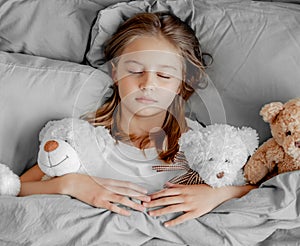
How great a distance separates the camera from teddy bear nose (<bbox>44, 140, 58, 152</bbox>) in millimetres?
1198

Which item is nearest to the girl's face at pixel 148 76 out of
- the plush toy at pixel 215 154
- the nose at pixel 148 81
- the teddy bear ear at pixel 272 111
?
the nose at pixel 148 81

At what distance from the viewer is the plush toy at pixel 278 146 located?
113cm

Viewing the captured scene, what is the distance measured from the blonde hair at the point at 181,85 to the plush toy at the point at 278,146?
7.1 inches

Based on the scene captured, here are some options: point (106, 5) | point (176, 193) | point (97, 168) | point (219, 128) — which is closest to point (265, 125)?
point (219, 128)

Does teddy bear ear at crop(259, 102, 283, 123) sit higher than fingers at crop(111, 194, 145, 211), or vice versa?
teddy bear ear at crop(259, 102, 283, 123)

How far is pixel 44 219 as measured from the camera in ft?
3.57

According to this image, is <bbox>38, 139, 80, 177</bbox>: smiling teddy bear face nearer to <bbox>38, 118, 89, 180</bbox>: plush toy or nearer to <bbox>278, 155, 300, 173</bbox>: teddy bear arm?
<bbox>38, 118, 89, 180</bbox>: plush toy

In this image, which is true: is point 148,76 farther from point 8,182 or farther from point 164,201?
point 8,182

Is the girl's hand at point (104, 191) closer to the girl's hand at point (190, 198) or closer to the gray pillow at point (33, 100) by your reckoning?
the girl's hand at point (190, 198)

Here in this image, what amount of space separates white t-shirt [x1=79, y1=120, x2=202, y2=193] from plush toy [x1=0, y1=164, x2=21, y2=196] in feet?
0.45

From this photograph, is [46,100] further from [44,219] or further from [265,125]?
[265,125]

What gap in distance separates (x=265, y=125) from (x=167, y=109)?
225 millimetres

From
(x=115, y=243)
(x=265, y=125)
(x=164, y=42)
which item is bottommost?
(x=115, y=243)

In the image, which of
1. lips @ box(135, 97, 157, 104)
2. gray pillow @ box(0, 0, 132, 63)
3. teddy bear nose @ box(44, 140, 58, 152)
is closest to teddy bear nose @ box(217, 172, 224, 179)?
lips @ box(135, 97, 157, 104)
